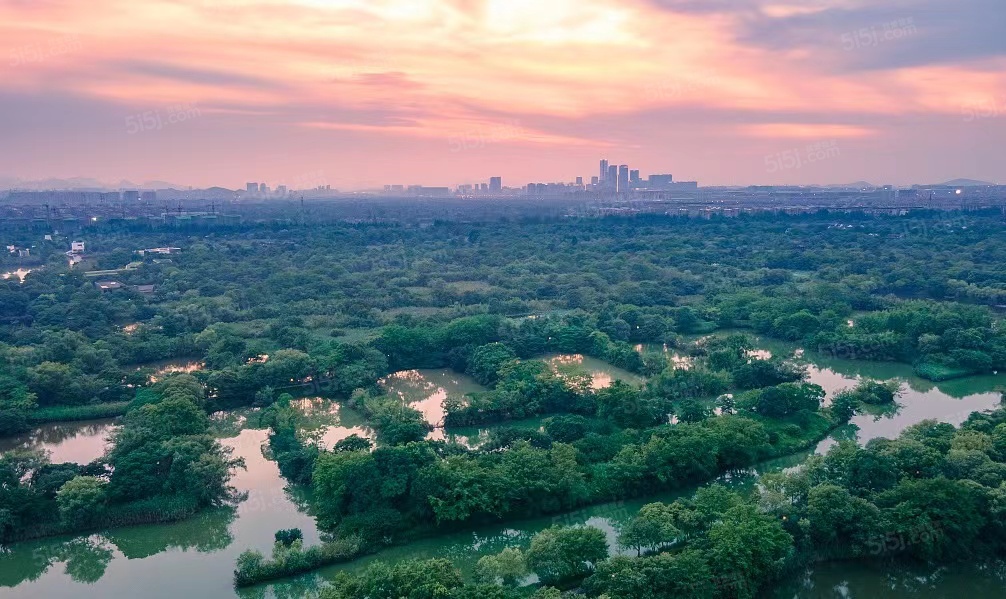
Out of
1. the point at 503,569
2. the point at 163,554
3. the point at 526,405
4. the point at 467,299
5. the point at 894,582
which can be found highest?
the point at 467,299

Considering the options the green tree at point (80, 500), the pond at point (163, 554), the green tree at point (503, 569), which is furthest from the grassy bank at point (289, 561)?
the green tree at point (80, 500)

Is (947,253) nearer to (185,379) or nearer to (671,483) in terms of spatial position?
(671,483)

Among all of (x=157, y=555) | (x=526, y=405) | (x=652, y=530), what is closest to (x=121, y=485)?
(x=157, y=555)

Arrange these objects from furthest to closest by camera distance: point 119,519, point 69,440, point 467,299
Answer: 1. point 467,299
2. point 69,440
3. point 119,519

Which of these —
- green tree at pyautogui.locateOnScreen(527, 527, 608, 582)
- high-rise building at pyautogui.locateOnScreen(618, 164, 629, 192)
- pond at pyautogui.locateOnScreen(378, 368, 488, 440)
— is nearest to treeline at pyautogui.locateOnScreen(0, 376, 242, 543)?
pond at pyautogui.locateOnScreen(378, 368, 488, 440)

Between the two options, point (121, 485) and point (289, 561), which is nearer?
point (289, 561)

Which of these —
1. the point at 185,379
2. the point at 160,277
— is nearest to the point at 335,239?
the point at 160,277

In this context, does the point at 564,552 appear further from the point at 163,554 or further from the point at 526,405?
the point at 163,554

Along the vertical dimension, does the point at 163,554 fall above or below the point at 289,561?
below

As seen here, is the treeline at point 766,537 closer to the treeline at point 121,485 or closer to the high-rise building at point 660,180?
the treeline at point 121,485

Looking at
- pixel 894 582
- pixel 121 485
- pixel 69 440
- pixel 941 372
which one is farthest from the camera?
pixel 941 372
